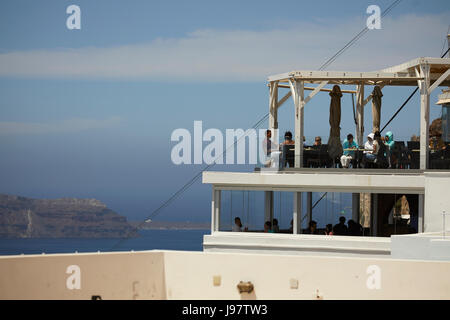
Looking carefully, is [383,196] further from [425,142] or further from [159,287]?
[159,287]

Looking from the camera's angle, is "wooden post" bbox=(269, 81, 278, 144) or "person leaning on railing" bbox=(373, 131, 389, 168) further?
"wooden post" bbox=(269, 81, 278, 144)

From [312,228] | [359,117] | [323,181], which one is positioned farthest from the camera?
[359,117]

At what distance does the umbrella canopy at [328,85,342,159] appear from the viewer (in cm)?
2630

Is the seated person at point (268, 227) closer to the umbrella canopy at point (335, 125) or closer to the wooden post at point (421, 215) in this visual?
the umbrella canopy at point (335, 125)

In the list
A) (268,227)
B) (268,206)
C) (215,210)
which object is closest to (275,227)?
(268,227)

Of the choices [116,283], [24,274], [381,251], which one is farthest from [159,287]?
[381,251]

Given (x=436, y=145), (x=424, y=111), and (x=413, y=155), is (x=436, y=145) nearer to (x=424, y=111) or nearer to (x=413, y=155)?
(x=413, y=155)

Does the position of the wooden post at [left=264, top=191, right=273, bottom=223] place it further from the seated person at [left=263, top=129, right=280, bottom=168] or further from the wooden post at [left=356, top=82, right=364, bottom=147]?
the wooden post at [left=356, top=82, right=364, bottom=147]

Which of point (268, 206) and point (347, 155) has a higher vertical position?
point (347, 155)

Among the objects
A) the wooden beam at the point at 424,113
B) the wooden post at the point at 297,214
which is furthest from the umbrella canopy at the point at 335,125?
the wooden beam at the point at 424,113

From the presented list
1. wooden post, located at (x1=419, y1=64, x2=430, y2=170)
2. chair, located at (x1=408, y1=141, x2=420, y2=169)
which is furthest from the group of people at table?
wooden post, located at (x1=419, y1=64, x2=430, y2=170)

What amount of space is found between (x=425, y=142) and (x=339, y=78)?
300 centimetres

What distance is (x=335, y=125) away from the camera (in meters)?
27.2
